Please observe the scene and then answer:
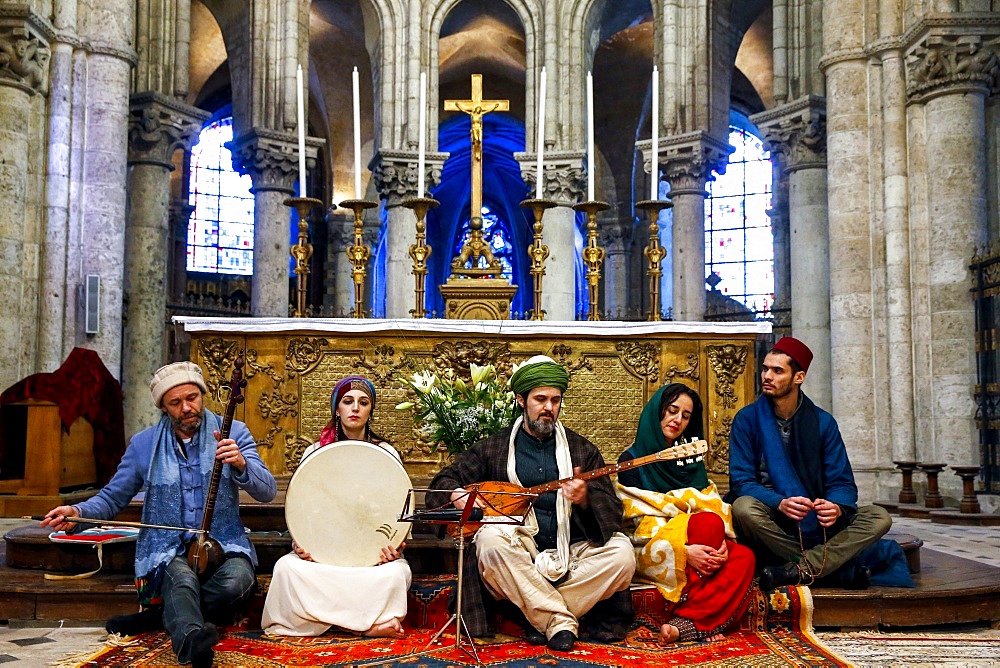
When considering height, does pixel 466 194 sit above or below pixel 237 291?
above

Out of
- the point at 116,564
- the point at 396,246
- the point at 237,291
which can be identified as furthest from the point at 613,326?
the point at 237,291

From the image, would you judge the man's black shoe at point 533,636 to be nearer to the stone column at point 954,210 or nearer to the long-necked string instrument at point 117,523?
the long-necked string instrument at point 117,523

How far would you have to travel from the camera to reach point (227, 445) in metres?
4.60

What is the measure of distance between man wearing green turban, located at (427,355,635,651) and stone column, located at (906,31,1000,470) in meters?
7.20

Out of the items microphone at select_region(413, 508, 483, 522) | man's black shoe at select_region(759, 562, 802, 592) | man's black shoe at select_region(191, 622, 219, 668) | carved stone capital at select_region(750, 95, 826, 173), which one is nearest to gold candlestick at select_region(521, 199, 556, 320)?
man's black shoe at select_region(759, 562, 802, 592)

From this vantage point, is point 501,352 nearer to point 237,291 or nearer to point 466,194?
point 237,291

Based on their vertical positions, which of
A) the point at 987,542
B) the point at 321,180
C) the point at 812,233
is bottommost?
the point at 987,542

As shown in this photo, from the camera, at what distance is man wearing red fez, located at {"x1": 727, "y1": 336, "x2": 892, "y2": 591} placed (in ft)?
17.0

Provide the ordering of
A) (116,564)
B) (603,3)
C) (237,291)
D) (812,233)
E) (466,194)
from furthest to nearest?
(466,194) < (237,291) < (603,3) < (812,233) < (116,564)

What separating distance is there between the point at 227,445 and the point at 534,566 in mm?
1454

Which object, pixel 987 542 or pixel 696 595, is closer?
pixel 696 595

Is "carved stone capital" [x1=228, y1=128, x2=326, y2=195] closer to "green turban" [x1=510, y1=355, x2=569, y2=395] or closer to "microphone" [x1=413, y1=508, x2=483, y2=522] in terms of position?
"green turban" [x1=510, y1=355, x2=569, y2=395]

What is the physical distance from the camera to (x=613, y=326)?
7.70 metres

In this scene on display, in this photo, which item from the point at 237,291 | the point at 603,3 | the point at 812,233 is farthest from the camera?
the point at 237,291
